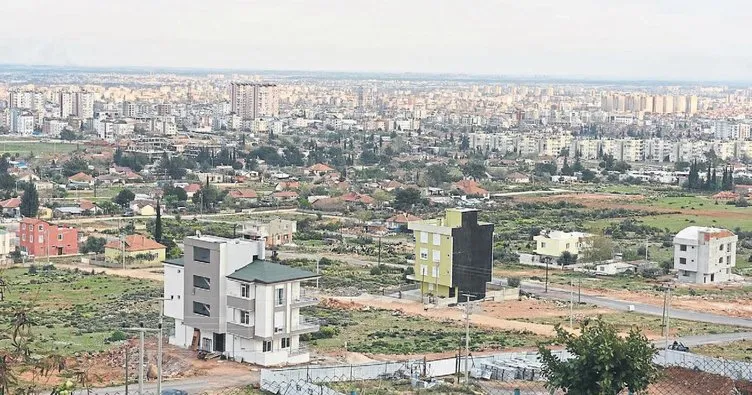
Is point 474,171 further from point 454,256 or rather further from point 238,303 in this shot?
point 238,303

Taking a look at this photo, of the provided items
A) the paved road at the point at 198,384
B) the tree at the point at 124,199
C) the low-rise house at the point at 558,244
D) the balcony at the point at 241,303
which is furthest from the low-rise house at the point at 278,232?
the paved road at the point at 198,384

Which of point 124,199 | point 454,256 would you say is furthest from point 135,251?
point 124,199

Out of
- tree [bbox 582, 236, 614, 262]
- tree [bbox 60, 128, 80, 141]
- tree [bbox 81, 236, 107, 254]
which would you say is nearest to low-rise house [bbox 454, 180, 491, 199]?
tree [bbox 582, 236, 614, 262]

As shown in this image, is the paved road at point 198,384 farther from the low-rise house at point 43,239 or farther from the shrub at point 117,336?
the low-rise house at point 43,239

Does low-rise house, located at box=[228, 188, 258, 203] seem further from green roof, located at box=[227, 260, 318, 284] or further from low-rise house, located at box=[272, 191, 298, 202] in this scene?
green roof, located at box=[227, 260, 318, 284]

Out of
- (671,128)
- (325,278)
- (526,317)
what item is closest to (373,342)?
(526,317)
